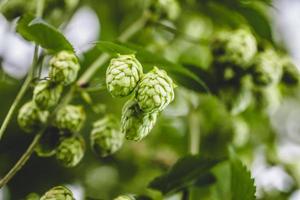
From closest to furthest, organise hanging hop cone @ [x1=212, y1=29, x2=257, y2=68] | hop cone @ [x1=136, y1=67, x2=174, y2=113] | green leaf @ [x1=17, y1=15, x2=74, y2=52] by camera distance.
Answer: hop cone @ [x1=136, y1=67, x2=174, y2=113] < green leaf @ [x1=17, y1=15, x2=74, y2=52] < hanging hop cone @ [x1=212, y1=29, x2=257, y2=68]

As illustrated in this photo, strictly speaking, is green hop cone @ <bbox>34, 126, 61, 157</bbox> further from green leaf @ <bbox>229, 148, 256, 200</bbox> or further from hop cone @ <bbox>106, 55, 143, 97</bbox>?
green leaf @ <bbox>229, 148, 256, 200</bbox>

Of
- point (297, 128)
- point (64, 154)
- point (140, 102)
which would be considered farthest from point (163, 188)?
point (297, 128)

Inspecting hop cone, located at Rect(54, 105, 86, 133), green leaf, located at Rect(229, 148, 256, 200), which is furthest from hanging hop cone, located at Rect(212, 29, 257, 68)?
hop cone, located at Rect(54, 105, 86, 133)

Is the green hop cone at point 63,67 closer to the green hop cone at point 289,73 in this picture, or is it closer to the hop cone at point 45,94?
the hop cone at point 45,94

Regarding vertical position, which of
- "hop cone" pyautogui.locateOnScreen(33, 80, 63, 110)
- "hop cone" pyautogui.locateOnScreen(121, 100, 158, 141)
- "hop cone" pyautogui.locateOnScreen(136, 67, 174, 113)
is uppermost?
"hop cone" pyautogui.locateOnScreen(136, 67, 174, 113)

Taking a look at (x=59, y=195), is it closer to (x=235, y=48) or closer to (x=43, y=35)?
(x=43, y=35)

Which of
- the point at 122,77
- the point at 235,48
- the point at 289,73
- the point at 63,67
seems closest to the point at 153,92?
the point at 122,77

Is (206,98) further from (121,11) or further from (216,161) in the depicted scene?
(216,161)

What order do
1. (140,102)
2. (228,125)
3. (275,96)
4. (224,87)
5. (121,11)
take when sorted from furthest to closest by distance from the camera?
(121,11) → (228,125) → (275,96) → (224,87) → (140,102)
